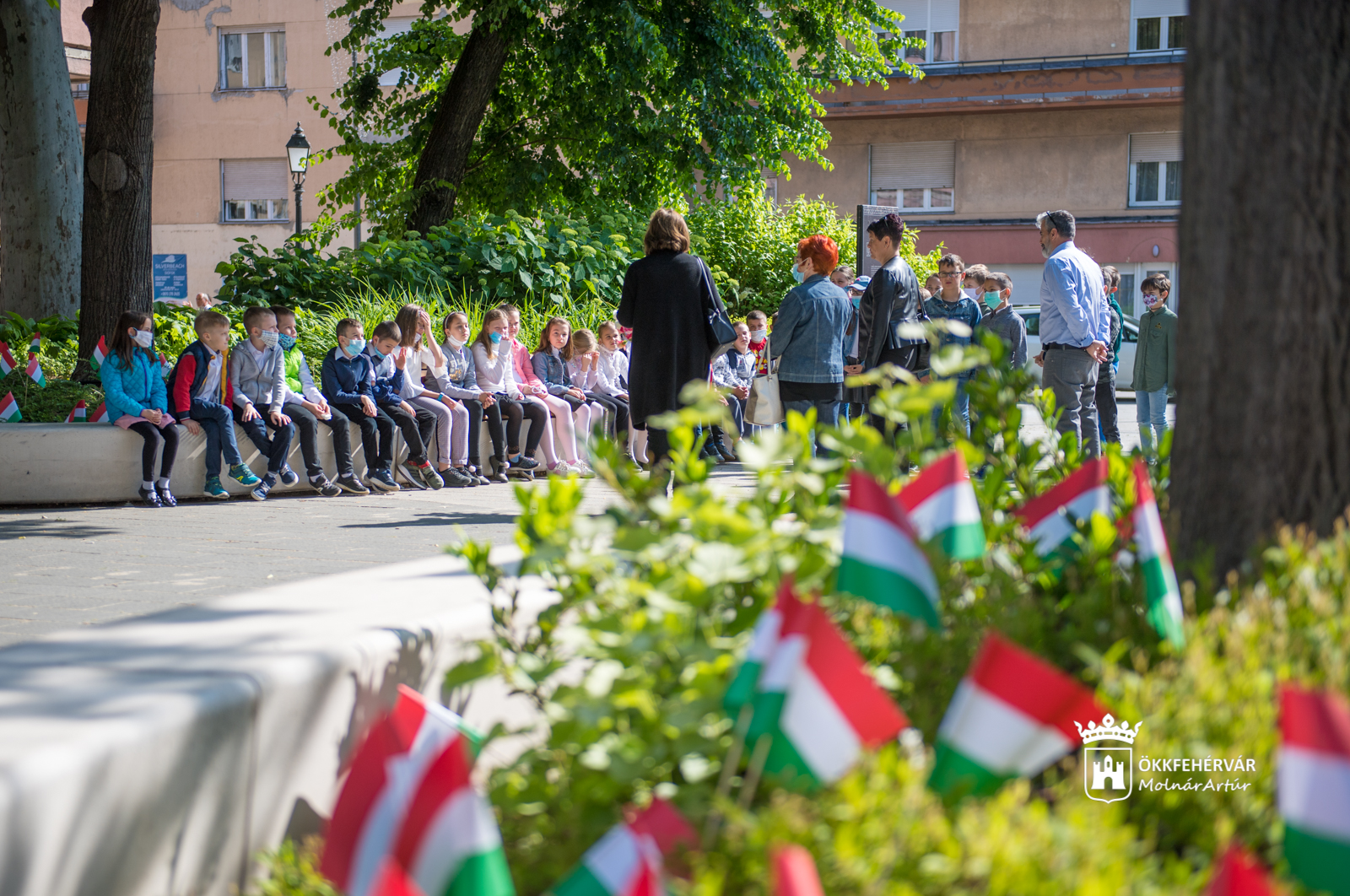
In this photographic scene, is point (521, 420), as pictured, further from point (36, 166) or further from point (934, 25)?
point (934, 25)

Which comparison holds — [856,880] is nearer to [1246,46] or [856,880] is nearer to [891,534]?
[891,534]

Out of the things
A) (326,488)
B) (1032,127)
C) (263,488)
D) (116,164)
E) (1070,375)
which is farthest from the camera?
(1032,127)

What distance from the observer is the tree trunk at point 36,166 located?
1289 centimetres

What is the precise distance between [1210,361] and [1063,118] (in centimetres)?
3254

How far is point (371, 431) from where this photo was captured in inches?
407

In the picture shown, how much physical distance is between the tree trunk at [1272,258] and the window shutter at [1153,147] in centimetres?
3224

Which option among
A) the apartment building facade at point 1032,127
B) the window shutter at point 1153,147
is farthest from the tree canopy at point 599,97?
the window shutter at point 1153,147

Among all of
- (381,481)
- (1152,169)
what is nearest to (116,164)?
(381,481)

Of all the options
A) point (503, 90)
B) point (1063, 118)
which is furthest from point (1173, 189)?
point (503, 90)

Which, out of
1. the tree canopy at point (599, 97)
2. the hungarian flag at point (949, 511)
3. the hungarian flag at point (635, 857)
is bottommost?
the hungarian flag at point (635, 857)

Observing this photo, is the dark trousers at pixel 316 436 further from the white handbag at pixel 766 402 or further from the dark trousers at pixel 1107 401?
the dark trousers at pixel 1107 401

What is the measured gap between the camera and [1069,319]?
8906 millimetres

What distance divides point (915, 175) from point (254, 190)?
60.9 ft

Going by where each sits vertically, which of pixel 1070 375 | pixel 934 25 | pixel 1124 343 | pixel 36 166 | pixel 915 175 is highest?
pixel 934 25
